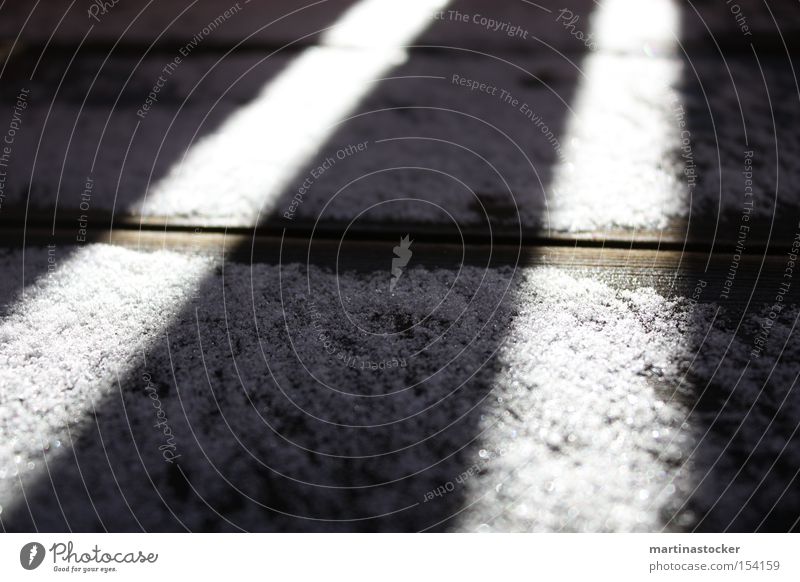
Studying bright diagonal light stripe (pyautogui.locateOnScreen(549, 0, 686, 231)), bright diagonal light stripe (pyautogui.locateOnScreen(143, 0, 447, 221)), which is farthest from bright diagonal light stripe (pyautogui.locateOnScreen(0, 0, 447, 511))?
bright diagonal light stripe (pyautogui.locateOnScreen(549, 0, 686, 231))

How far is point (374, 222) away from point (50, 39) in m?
0.63

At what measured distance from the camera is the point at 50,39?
95 cm

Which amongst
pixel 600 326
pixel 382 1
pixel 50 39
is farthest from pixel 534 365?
pixel 50 39

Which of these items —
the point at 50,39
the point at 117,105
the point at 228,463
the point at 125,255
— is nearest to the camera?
the point at 228,463

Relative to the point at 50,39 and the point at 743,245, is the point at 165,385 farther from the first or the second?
the point at 50,39

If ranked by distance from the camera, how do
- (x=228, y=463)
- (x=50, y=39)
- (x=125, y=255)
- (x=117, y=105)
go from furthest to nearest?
(x=50, y=39)
(x=117, y=105)
(x=125, y=255)
(x=228, y=463)

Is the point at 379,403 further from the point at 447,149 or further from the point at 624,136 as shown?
the point at 624,136
